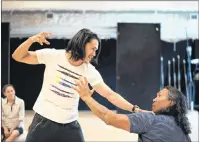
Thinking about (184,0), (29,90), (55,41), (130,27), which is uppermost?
(184,0)

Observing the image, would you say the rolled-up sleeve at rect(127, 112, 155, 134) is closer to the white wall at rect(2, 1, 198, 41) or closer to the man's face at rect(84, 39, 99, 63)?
the man's face at rect(84, 39, 99, 63)

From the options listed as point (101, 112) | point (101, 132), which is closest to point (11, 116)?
point (101, 132)

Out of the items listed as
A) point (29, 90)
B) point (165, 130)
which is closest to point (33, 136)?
point (165, 130)


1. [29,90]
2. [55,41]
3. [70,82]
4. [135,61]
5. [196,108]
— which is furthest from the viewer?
[196,108]

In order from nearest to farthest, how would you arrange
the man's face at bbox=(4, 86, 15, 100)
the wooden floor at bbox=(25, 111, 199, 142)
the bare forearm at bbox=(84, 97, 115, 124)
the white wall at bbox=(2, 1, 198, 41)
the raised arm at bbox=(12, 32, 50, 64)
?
the bare forearm at bbox=(84, 97, 115, 124) → the raised arm at bbox=(12, 32, 50, 64) → the man's face at bbox=(4, 86, 15, 100) → the wooden floor at bbox=(25, 111, 199, 142) → the white wall at bbox=(2, 1, 198, 41)

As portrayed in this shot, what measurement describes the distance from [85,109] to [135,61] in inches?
40.2

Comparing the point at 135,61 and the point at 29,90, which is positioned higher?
the point at 135,61

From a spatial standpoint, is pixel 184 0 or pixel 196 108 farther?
pixel 196 108

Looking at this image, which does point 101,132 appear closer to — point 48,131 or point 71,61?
point 48,131

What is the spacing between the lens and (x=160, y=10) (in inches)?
192

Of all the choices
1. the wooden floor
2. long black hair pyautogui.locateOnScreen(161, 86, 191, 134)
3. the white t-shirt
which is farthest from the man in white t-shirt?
the wooden floor

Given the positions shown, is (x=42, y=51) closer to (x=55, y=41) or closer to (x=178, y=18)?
(x=55, y=41)

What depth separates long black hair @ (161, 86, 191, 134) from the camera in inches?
61.9

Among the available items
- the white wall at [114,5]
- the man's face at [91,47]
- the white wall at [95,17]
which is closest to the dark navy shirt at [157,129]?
the man's face at [91,47]
